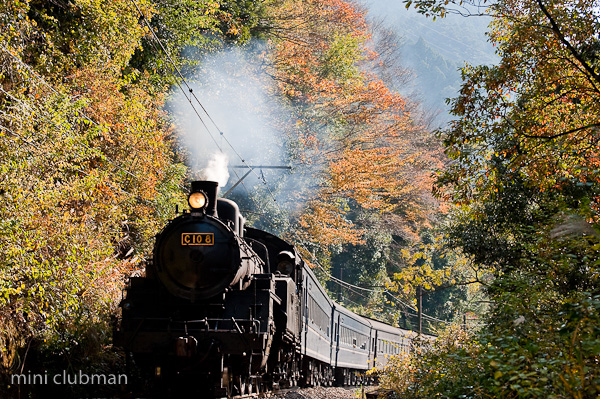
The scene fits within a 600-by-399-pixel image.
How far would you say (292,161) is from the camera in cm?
2805

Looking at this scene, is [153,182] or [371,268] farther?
[371,268]

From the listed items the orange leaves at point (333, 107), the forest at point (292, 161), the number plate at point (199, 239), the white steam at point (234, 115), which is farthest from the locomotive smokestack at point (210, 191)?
the orange leaves at point (333, 107)

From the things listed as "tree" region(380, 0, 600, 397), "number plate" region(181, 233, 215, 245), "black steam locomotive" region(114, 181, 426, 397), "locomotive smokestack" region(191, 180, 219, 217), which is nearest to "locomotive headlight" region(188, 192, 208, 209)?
"black steam locomotive" region(114, 181, 426, 397)

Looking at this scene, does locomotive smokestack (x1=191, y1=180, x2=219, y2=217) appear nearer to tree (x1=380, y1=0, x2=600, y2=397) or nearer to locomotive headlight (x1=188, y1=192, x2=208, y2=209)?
locomotive headlight (x1=188, y1=192, x2=208, y2=209)

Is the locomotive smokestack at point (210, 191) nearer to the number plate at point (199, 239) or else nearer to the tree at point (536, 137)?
the number plate at point (199, 239)

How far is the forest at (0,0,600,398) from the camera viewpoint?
808 cm

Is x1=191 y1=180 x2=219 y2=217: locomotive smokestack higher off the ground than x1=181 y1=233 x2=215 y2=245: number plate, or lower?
higher

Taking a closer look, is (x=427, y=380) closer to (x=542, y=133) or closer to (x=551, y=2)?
(x=542, y=133)

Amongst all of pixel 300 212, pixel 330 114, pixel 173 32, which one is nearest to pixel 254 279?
pixel 173 32

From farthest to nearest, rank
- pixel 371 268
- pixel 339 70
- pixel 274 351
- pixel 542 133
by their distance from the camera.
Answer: pixel 371 268 → pixel 339 70 → pixel 274 351 → pixel 542 133

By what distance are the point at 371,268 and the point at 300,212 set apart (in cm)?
1190

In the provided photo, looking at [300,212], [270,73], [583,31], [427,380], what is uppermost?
[270,73]

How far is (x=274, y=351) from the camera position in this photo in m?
10.7

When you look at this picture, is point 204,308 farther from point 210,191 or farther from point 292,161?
point 292,161
